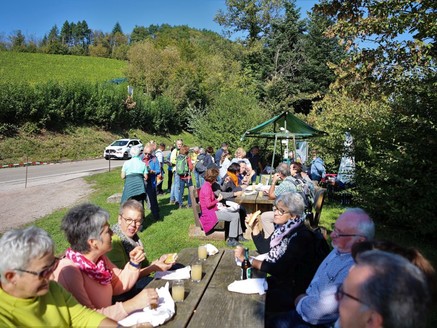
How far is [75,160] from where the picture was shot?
88.3 feet

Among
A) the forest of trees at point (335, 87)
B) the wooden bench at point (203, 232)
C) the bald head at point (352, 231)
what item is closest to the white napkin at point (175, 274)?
the bald head at point (352, 231)

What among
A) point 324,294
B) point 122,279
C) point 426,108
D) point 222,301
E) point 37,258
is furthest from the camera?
point 426,108

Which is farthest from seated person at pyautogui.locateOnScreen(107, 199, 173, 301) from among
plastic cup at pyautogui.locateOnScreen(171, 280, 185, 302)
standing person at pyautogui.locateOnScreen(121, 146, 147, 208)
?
standing person at pyautogui.locateOnScreen(121, 146, 147, 208)

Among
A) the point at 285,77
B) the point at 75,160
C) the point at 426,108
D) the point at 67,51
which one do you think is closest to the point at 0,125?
the point at 75,160

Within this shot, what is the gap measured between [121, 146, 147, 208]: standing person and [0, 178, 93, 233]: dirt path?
3244 millimetres

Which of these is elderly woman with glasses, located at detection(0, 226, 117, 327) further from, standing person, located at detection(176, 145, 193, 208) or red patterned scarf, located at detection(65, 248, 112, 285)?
standing person, located at detection(176, 145, 193, 208)

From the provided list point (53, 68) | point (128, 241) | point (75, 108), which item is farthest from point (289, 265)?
point (53, 68)

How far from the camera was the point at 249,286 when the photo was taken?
294 centimetres

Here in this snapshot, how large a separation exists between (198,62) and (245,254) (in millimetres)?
55124

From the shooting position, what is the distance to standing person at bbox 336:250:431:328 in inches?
56.9

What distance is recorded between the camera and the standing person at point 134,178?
23.7 ft

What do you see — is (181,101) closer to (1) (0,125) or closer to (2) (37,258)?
(1) (0,125)

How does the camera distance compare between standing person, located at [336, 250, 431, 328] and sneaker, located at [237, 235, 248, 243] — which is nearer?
standing person, located at [336, 250, 431, 328]

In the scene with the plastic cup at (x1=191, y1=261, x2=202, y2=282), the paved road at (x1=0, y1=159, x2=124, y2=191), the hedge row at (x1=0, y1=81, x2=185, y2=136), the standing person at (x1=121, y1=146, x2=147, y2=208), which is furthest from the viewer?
the hedge row at (x1=0, y1=81, x2=185, y2=136)
